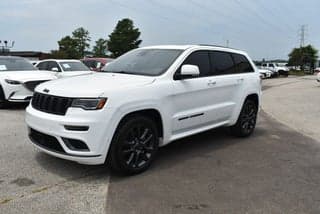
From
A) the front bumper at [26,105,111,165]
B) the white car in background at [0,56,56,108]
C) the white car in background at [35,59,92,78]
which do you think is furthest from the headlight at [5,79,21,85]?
the front bumper at [26,105,111,165]

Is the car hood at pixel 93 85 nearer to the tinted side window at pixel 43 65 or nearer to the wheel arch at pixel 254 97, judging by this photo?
the wheel arch at pixel 254 97

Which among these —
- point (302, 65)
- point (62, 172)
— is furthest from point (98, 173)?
point (302, 65)

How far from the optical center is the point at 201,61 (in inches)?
220

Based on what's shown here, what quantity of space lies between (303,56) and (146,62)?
263 ft

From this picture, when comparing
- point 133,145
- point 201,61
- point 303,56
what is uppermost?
point 201,61

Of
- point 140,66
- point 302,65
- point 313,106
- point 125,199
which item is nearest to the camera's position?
point 125,199

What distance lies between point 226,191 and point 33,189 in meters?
2.27

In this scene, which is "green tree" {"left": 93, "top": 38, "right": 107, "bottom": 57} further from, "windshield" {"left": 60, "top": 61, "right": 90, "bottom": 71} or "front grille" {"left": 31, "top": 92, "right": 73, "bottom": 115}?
"front grille" {"left": 31, "top": 92, "right": 73, "bottom": 115}

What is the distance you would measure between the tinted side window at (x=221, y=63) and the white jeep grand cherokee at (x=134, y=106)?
2cm

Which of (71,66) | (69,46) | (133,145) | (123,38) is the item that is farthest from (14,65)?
(123,38)

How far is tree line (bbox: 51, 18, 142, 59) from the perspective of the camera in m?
59.3

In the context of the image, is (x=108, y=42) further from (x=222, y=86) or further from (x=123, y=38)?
(x=222, y=86)

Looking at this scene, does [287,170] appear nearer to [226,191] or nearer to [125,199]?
[226,191]

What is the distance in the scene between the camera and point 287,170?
4820mm
